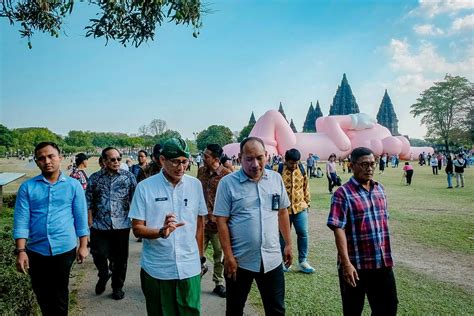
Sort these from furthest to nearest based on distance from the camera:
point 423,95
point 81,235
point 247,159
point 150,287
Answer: point 423,95 → point 81,235 → point 247,159 → point 150,287

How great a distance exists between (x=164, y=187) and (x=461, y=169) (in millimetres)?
14671

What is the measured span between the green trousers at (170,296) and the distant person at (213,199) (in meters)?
1.63

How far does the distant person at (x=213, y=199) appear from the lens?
12.7ft

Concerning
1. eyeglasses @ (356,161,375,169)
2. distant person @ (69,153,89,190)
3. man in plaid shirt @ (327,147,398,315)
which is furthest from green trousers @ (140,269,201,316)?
distant person @ (69,153,89,190)

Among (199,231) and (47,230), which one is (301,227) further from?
(47,230)

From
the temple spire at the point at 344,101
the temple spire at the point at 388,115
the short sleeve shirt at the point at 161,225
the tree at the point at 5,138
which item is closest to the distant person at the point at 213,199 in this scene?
the short sleeve shirt at the point at 161,225

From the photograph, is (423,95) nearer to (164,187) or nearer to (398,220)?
(398,220)

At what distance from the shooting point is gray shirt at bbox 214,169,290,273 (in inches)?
94.6

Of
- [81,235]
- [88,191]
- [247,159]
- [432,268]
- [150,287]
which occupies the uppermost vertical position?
[247,159]

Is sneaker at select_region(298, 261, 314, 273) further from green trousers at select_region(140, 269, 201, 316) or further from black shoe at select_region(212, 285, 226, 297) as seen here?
green trousers at select_region(140, 269, 201, 316)

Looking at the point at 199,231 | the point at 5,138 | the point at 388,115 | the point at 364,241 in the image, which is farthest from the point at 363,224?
the point at 5,138

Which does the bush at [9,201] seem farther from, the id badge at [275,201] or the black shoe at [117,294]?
the id badge at [275,201]

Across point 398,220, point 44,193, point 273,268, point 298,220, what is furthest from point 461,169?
point 44,193

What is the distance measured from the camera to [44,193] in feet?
8.55
